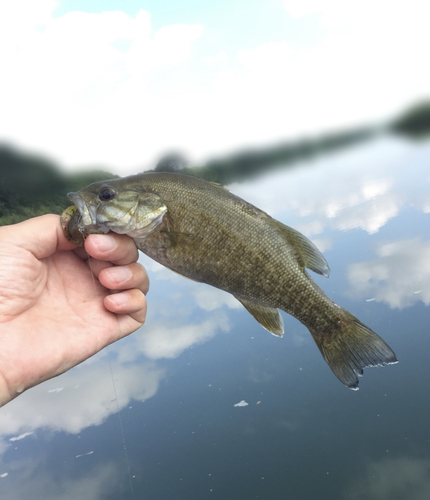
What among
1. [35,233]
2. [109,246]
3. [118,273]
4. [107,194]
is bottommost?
[118,273]

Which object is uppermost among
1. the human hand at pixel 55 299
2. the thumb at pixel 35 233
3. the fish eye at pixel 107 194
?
the fish eye at pixel 107 194

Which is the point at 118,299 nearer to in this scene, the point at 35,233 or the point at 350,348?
the point at 35,233

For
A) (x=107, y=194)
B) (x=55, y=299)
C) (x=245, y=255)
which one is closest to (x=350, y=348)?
(x=245, y=255)

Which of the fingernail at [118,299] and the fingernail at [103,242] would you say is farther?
the fingernail at [118,299]

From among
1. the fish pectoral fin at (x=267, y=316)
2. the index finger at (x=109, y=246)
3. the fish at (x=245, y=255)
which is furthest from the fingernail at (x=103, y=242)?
the fish pectoral fin at (x=267, y=316)

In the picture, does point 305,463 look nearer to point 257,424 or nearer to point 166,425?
point 257,424

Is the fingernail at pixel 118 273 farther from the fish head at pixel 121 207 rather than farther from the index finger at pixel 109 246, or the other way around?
the fish head at pixel 121 207

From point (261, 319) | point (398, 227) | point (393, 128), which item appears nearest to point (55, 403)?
point (261, 319)

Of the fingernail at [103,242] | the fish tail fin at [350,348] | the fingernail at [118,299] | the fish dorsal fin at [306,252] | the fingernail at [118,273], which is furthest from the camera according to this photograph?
the fingernail at [118,299]

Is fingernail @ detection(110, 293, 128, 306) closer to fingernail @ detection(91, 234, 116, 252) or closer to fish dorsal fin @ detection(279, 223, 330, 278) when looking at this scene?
fingernail @ detection(91, 234, 116, 252)
